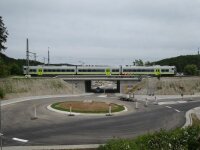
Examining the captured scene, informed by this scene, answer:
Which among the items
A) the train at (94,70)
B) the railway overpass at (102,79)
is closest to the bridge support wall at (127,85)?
the railway overpass at (102,79)

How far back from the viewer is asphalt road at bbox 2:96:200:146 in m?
28.8

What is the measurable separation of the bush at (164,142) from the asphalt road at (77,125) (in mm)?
9607

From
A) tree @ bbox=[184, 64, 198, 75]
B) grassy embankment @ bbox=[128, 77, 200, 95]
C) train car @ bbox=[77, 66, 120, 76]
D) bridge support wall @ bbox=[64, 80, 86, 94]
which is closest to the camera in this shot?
grassy embankment @ bbox=[128, 77, 200, 95]

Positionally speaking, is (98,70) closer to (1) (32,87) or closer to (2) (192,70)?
(1) (32,87)

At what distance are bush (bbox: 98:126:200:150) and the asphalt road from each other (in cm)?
961

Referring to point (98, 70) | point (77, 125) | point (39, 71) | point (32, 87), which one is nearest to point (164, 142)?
point (77, 125)

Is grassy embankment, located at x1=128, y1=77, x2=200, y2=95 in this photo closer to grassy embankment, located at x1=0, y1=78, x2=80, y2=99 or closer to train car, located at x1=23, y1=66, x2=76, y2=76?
grassy embankment, located at x1=0, y1=78, x2=80, y2=99

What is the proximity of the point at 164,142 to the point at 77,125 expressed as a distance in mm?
18734

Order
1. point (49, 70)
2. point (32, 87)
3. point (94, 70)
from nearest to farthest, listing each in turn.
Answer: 1. point (32, 87)
2. point (49, 70)
3. point (94, 70)

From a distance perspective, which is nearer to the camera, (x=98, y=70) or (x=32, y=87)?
(x=32, y=87)

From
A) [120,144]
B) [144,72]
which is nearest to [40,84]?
[144,72]

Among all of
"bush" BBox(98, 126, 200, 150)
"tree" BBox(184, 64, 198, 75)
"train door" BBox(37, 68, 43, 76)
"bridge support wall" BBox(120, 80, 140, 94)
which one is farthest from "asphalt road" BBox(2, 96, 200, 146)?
"tree" BBox(184, 64, 198, 75)

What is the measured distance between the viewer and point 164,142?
18031 millimetres

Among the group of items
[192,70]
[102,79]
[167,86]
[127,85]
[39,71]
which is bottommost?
[167,86]
